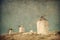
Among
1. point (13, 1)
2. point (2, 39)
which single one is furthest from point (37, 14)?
point (2, 39)

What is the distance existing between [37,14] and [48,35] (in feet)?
1.11

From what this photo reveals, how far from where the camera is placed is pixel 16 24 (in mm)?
2344

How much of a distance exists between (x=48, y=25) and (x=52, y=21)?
0.27 ft

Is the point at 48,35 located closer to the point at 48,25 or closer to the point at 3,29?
the point at 48,25

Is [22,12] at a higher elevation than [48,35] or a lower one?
higher

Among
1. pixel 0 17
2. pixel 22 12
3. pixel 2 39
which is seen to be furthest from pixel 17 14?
pixel 2 39

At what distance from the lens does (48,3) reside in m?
2.40

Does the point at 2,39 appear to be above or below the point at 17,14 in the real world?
below

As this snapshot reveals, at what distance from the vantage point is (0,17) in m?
2.37

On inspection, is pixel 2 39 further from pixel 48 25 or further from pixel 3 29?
pixel 48 25

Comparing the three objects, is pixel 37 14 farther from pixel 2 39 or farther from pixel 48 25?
pixel 2 39

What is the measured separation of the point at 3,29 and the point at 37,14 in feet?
1.74

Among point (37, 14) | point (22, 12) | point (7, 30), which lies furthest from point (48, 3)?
point (7, 30)

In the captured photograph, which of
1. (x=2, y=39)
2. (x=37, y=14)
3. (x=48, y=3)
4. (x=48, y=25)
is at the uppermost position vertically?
(x=48, y=3)
